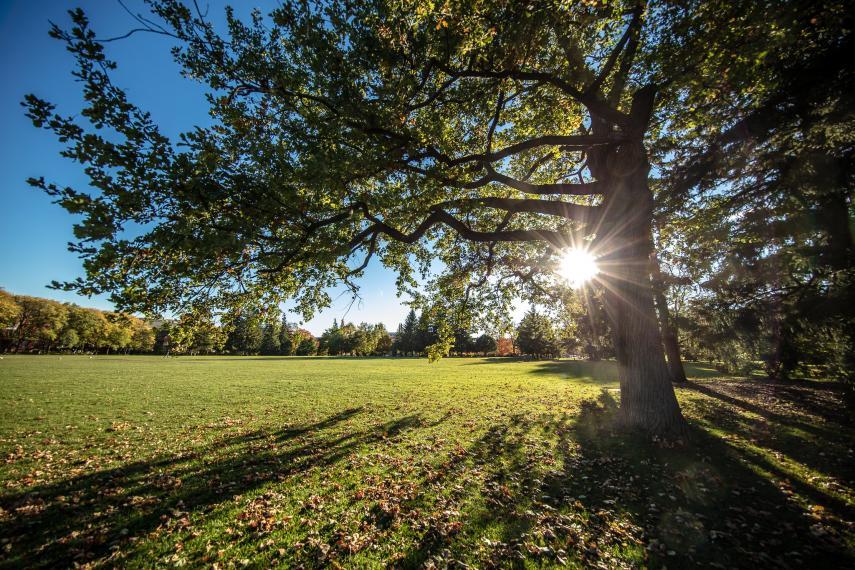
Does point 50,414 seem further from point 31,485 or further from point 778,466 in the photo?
point 778,466

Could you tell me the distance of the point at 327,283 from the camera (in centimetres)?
1145

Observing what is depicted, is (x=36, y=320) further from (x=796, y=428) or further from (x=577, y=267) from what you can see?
(x=796, y=428)

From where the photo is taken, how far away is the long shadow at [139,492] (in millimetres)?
4652

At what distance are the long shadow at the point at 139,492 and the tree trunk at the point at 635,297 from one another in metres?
7.82

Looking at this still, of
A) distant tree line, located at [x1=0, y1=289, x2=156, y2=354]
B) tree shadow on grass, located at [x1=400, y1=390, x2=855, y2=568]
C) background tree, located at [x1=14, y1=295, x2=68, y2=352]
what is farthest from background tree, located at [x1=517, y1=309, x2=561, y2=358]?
background tree, located at [x1=14, y1=295, x2=68, y2=352]

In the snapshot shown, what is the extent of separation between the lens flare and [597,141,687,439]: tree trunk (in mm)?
1274

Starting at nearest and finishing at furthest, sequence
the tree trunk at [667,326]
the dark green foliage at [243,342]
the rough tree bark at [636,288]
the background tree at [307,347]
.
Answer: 1. the rough tree bark at [636,288]
2. the tree trunk at [667,326]
3. the dark green foliage at [243,342]
4. the background tree at [307,347]

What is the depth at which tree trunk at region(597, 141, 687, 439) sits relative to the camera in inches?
351

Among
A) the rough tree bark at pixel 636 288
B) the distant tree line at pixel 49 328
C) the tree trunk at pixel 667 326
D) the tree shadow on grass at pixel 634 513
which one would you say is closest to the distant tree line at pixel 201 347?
the distant tree line at pixel 49 328

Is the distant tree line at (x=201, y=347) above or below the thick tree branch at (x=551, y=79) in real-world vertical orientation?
below

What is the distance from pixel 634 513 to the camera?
5.42 m

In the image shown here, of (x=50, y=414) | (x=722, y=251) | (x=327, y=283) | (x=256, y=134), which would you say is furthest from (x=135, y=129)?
(x=722, y=251)

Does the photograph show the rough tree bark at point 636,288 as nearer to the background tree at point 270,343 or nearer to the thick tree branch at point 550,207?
the thick tree branch at point 550,207

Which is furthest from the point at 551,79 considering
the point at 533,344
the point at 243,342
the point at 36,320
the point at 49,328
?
the point at 36,320
